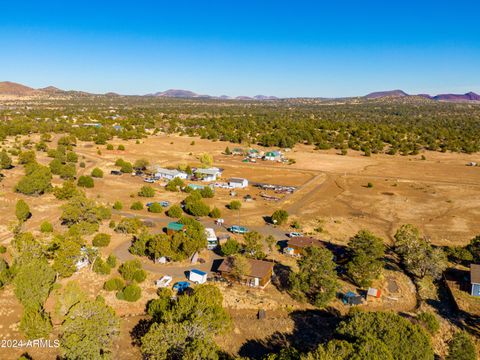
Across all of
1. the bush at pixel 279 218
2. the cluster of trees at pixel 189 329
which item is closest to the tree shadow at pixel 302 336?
the cluster of trees at pixel 189 329

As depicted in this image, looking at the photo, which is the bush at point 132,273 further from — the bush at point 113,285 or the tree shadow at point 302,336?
the tree shadow at point 302,336

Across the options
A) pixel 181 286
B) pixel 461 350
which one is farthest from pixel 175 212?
pixel 461 350

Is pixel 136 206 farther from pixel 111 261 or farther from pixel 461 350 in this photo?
pixel 461 350

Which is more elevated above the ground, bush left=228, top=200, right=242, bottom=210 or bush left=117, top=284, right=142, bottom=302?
bush left=117, top=284, right=142, bottom=302

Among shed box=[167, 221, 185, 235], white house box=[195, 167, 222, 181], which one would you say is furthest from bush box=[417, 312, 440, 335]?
white house box=[195, 167, 222, 181]

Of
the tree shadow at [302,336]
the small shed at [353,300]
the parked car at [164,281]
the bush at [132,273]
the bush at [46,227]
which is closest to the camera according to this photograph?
the tree shadow at [302,336]

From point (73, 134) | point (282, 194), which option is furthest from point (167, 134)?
point (282, 194)

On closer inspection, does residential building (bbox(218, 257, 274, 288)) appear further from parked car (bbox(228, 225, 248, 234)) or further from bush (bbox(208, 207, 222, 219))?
bush (bbox(208, 207, 222, 219))
